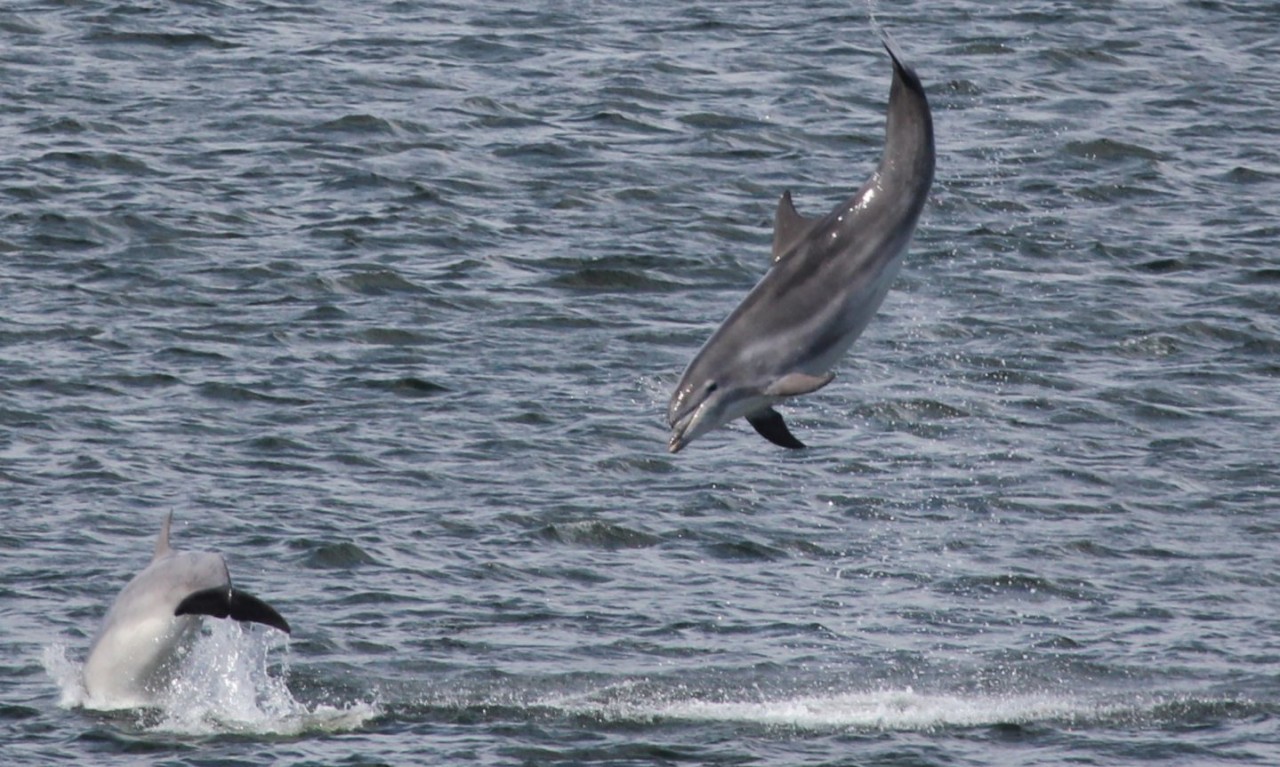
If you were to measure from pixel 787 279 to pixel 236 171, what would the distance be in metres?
19.1

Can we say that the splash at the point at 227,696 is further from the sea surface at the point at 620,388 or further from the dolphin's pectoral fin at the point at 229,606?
the dolphin's pectoral fin at the point at 229,606

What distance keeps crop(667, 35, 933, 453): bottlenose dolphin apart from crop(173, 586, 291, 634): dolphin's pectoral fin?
12.3ft

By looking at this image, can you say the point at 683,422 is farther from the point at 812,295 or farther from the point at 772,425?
the point at 812,295

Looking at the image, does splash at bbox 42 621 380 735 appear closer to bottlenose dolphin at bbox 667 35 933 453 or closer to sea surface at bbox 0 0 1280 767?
sea surface at bbox 0 0 1280 767

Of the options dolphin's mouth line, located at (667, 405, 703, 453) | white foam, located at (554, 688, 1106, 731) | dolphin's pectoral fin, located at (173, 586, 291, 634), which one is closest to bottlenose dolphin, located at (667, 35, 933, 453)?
dolphin's mouth line, located at (667, 405, 703, 453)

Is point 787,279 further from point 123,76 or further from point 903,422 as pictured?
point 123,76

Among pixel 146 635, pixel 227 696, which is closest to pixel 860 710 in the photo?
pixel 227 696

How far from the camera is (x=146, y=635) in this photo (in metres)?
16.6

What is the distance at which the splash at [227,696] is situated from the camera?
659 inches

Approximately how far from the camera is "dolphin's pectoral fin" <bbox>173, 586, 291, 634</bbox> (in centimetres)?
1470

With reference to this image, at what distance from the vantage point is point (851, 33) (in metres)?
37.7

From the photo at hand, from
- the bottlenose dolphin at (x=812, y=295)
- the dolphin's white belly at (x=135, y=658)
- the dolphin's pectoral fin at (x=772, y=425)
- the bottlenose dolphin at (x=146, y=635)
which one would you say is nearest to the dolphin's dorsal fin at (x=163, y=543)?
the bottlenose dolphin at (x=146, y=635)

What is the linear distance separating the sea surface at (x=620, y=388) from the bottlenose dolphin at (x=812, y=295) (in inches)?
197

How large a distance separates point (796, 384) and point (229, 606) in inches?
195
